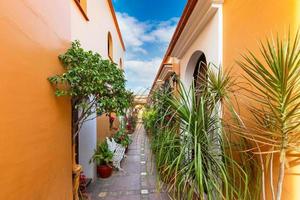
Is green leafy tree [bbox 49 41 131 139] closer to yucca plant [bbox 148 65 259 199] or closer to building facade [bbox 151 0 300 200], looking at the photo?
building facade [bbox 151 0 300 200]

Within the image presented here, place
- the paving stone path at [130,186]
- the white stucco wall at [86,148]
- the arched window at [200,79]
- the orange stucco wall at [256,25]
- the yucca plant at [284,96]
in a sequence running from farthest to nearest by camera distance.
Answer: the white stucco wall at [86,148] < the paving stone path at [130,186] < the arched window at [200,79] < the orange stucco wall at [256,25] < the yucca plant at [284,96]

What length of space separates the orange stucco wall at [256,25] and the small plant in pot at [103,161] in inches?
206

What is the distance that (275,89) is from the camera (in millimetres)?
1553

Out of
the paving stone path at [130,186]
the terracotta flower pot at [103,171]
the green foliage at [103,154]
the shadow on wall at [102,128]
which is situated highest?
the shadow on wall at [102,128]

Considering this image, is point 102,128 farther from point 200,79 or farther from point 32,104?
point 200,79

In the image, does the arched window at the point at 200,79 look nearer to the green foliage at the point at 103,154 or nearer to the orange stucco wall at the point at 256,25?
the orange stucco wall at the point at 256,25

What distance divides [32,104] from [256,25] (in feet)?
10.4

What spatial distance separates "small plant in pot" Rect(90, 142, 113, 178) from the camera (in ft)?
21.6

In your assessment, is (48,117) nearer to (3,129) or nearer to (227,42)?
(3,129)

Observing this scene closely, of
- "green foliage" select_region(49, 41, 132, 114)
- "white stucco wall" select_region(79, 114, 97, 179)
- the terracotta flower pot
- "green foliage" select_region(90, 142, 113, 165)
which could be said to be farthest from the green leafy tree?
the terracotta flower pot

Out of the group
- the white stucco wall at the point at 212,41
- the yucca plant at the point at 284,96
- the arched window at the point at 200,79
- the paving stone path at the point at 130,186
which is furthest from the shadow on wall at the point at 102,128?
the yucca plant at the point at 284,96

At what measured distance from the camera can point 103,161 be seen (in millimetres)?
6770

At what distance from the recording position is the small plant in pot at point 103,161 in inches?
259

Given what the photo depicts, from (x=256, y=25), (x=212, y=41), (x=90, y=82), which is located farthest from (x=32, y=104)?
(x=212, y=41)
